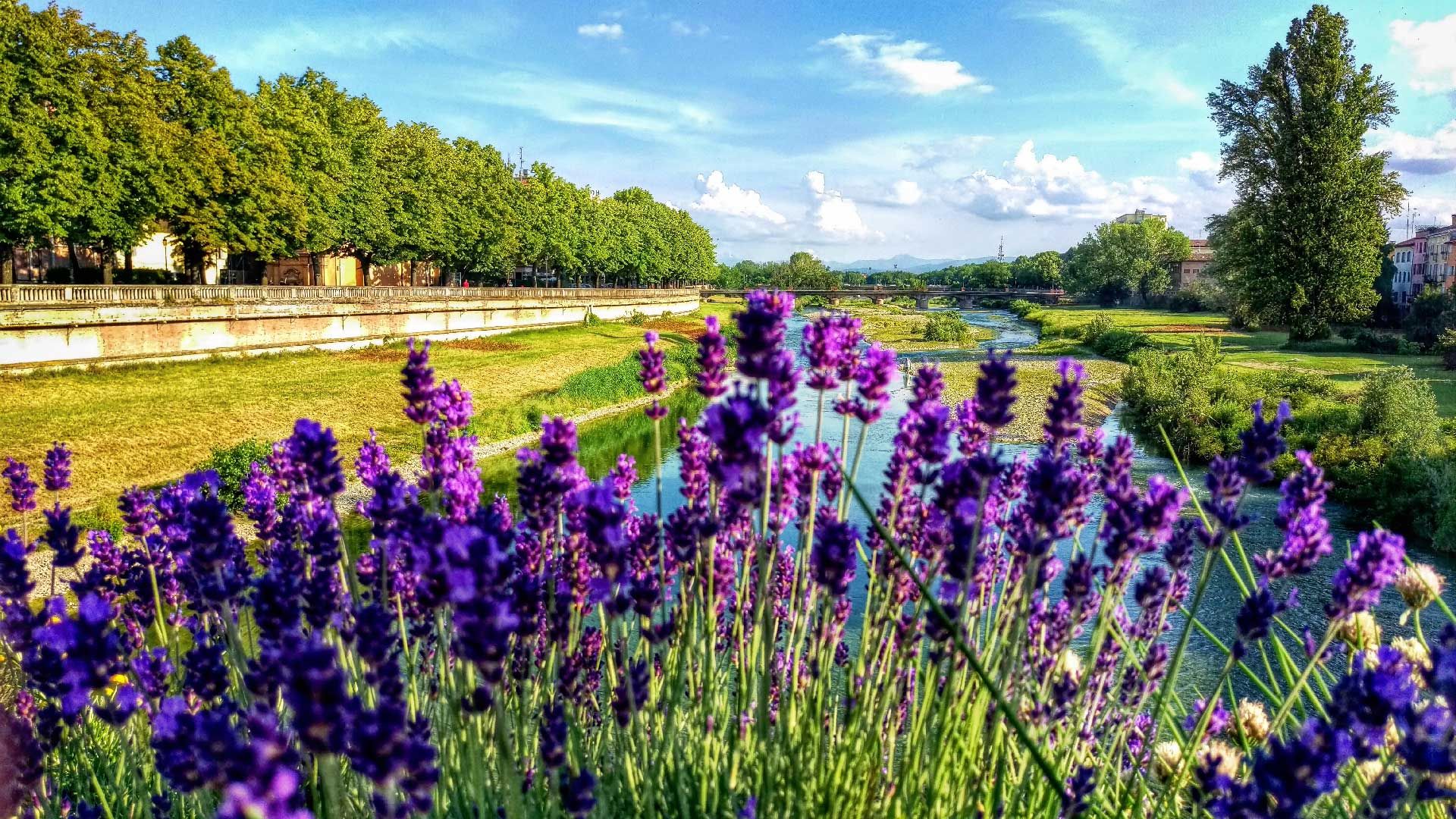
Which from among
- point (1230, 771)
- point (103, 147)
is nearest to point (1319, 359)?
point (1230, 771)

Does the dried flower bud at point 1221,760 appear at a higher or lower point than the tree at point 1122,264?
lower

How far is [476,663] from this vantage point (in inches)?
74.4

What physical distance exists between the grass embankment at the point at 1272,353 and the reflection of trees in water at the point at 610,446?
22.1m

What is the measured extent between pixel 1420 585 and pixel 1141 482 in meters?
20.1

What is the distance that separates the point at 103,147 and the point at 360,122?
19.5m

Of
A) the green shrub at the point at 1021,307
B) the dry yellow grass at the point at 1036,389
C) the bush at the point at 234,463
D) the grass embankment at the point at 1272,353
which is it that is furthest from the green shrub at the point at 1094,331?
the green shrub at the point at 1021,307

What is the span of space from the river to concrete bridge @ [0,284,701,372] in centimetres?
1446

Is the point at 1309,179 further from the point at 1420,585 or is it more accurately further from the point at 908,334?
the point at 1420,585

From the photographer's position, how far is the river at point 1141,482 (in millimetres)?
12938

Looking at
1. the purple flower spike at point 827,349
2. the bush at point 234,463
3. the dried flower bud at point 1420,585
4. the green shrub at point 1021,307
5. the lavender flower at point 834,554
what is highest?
the green shrub at point 1021,307

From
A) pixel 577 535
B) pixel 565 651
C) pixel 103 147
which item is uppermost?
pixel 103 147

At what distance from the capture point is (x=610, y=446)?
91.5ft

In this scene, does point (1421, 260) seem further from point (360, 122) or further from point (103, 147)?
point (103, 147)

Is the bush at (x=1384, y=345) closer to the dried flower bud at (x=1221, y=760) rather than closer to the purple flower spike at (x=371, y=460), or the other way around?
the dried flower bud at (x=1221, y=760)
